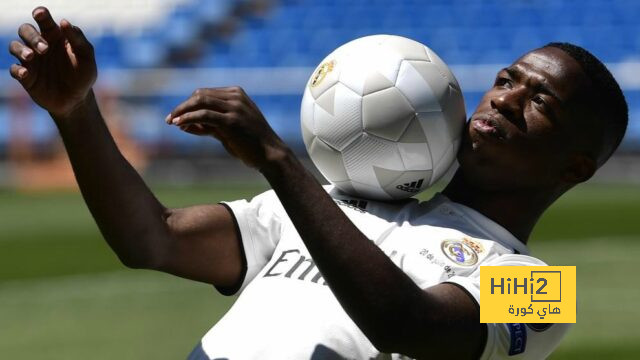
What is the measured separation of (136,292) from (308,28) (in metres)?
12.5

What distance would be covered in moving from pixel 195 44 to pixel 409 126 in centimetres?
1770

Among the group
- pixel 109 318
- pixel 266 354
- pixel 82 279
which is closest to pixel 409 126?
pixel 266 354

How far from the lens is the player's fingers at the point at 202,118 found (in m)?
2.70

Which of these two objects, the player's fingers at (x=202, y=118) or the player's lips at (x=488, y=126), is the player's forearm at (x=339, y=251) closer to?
the player's fingers at (x=202, y=118)

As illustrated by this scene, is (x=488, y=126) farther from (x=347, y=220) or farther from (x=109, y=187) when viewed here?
(x=109, y=187)

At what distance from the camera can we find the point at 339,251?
2.76 m

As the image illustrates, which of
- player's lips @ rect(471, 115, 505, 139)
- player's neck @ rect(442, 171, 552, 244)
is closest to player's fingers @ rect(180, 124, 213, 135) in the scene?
player's lips @ rect(471, 115, 505, 139)

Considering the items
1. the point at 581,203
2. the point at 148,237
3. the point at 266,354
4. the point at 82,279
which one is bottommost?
the point at 581,203

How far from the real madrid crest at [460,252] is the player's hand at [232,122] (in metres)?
0.77

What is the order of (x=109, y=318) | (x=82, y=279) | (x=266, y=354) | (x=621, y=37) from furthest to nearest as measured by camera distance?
1. (x=621, y=37)
2. (x=82, y=279)
3. (x=109, y=318)
4. (x=266, y=354)

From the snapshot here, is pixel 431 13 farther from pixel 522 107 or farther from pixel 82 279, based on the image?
pixel 522 107

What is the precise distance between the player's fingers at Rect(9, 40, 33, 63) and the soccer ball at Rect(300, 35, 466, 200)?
3.09ft

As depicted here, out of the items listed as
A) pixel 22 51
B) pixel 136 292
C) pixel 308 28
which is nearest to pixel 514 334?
pixel 22 51

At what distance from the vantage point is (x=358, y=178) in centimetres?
351
